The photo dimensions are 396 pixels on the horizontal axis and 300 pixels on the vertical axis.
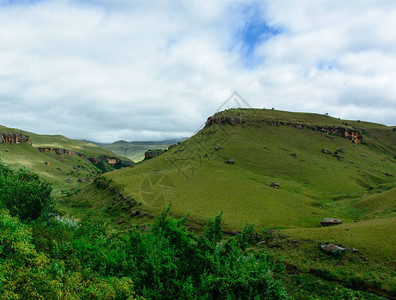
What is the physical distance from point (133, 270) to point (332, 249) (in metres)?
28.8

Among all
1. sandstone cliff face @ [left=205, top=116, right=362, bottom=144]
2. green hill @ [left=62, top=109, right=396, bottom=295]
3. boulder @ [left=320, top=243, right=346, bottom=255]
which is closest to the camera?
boulder @ [left=320, top=243, right=346, bottom=255]

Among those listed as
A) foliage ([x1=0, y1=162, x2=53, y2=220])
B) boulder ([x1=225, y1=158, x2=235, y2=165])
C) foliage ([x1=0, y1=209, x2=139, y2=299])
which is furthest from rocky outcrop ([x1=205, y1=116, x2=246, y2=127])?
foliage ([x1=0, y1=209, x2=139, y2=299])

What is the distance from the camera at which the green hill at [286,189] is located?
1237 inches

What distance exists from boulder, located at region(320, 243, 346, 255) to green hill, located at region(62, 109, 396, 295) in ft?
2.97

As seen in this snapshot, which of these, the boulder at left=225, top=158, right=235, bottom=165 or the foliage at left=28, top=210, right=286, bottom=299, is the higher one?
the boulder at left=225, top=158, right=235, bottom=165

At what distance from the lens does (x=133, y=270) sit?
52.9 ft

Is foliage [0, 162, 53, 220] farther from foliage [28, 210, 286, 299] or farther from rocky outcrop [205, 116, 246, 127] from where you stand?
rocky outcrop [205, 116, 246, 127]

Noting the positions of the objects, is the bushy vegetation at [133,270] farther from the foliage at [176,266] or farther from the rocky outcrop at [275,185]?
the rocky outcrop at [275,185]

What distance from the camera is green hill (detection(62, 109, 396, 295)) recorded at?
103ft

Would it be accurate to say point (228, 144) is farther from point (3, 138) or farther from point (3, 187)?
point (3, 138)

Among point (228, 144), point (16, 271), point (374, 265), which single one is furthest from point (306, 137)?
point (16, 271)

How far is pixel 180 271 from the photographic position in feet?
58.6

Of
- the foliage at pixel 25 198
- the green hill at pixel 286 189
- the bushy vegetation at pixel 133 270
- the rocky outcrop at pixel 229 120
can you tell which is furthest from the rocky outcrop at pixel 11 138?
the bushy vegetation at pixel 133 270

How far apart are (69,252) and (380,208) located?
58.5 meters
